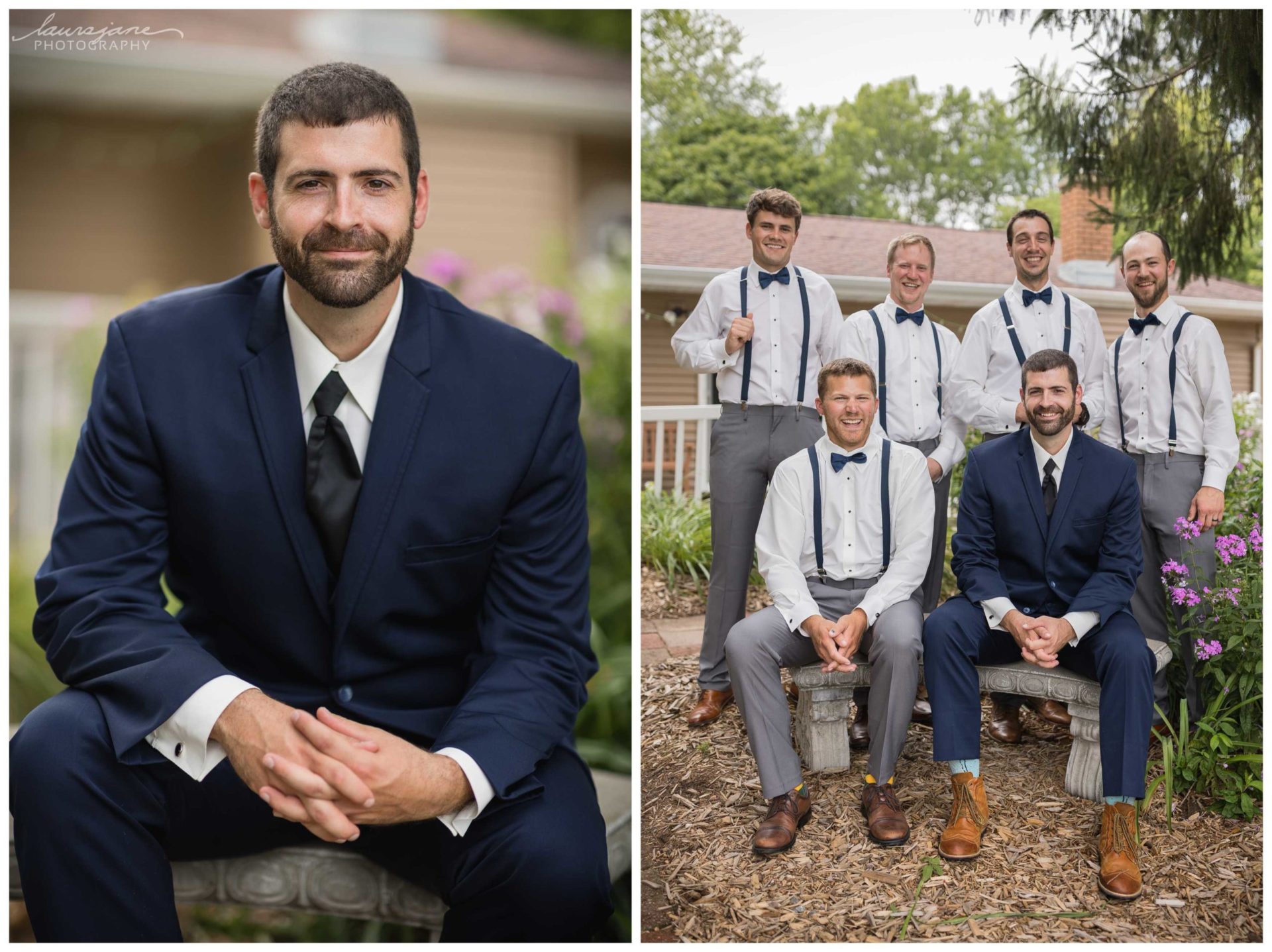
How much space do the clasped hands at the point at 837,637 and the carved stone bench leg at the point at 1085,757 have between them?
0.61m

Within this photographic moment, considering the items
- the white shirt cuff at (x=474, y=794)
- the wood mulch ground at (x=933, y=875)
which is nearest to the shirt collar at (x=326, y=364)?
the white shirt cuff at (x=474, y=794)

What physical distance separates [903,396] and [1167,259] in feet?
2.87

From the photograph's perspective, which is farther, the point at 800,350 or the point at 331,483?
the point at 800,350

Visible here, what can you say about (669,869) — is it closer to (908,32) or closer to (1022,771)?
(1022,771)

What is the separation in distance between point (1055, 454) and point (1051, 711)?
0.78 meters

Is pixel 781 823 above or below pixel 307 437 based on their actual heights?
below

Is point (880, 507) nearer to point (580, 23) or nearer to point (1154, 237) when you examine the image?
point (1154, 237)

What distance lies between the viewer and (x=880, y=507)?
9.11 ft

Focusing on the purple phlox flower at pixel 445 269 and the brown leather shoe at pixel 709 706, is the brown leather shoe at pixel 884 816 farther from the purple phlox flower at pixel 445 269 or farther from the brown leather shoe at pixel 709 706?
the purple phlox flower at pixel 445 269

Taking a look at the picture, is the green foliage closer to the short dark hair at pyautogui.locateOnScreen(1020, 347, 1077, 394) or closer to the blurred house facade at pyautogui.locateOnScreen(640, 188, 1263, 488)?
the blurred house facade at pyautogui.locateOnScreen(640, 188, 1263, 488)

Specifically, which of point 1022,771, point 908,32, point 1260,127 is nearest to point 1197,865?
point 1022,771

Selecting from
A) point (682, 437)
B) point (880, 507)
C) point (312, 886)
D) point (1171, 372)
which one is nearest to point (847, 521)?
point (880, 507)

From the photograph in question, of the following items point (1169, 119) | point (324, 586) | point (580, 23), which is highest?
point (580, 23)

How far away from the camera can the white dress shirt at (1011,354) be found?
2.81 m
